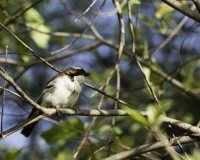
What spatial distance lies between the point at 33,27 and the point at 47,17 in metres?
2.50

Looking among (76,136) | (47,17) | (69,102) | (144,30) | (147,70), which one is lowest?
(76,136)

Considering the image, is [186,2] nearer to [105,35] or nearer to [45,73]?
[105,35]

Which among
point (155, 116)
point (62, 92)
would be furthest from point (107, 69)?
point (155, 116)

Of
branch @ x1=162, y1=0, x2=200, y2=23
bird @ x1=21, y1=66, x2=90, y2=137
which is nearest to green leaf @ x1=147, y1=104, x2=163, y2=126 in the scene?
branch @ x1=162, y1=0, x2=200, y2=23

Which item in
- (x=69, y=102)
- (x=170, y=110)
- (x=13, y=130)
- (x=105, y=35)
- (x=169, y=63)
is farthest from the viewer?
(x=105, y=35)

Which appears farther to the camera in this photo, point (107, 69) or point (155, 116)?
point (107, 69)

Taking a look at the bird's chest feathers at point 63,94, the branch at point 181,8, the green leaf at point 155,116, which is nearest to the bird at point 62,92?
the bird's chest feathers at point 63,94

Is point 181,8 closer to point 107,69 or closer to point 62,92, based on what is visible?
point 62,92

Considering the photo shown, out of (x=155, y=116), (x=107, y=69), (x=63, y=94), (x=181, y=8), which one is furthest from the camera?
(x=107, y=69)

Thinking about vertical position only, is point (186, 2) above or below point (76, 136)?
above

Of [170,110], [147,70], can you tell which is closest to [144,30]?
[170,110]

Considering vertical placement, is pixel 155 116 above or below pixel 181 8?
below

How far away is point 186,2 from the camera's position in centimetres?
443

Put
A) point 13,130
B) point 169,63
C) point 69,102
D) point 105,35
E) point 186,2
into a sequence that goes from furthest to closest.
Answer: point 105,35 < point 169,63 < point 186,2 < point 69,102 < point 13,130
